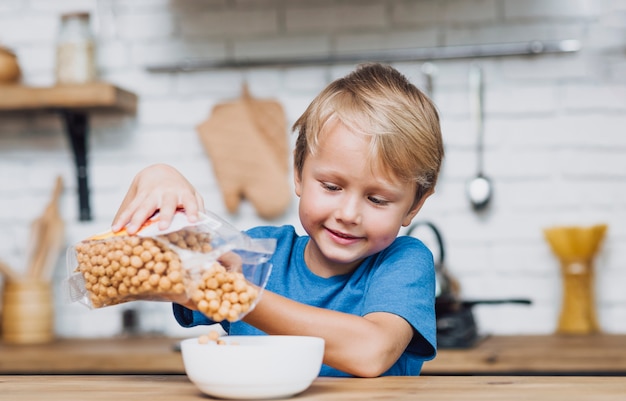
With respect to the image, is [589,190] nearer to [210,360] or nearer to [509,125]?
[509,125]

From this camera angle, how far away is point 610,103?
263 centimetres

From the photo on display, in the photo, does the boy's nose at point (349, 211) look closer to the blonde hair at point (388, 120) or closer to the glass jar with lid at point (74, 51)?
the blonde hair at point (388, 120)

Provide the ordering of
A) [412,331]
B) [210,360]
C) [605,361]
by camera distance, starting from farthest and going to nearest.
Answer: [605,361]
[412,331]
[210,360]

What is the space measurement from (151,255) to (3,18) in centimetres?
222

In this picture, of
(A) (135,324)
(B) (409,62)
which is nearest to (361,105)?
(B) (409,62)

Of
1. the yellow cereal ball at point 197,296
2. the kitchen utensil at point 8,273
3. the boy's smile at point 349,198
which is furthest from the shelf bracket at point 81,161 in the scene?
the yellow cereal ball at point 197,296

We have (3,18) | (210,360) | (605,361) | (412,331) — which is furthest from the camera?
(3,18)

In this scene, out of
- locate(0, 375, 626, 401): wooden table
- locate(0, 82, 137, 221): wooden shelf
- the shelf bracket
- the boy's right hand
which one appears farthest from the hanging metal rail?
locate(0, 375, 626, 401): wooden table

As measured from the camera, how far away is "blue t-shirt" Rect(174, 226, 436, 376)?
127 centimetres

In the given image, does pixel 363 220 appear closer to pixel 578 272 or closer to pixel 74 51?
pixel 578 272

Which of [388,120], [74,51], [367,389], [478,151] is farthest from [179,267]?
[74,51]

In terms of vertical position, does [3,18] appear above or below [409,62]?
above

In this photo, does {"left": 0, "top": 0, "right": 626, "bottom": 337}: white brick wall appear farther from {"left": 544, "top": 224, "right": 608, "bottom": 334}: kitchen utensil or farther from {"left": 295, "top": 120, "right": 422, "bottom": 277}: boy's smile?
{"left": 295, "top": 120, "right": 422, "bottom": 277}: boy's smile

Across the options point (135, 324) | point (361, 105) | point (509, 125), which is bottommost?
point (135, 324)
